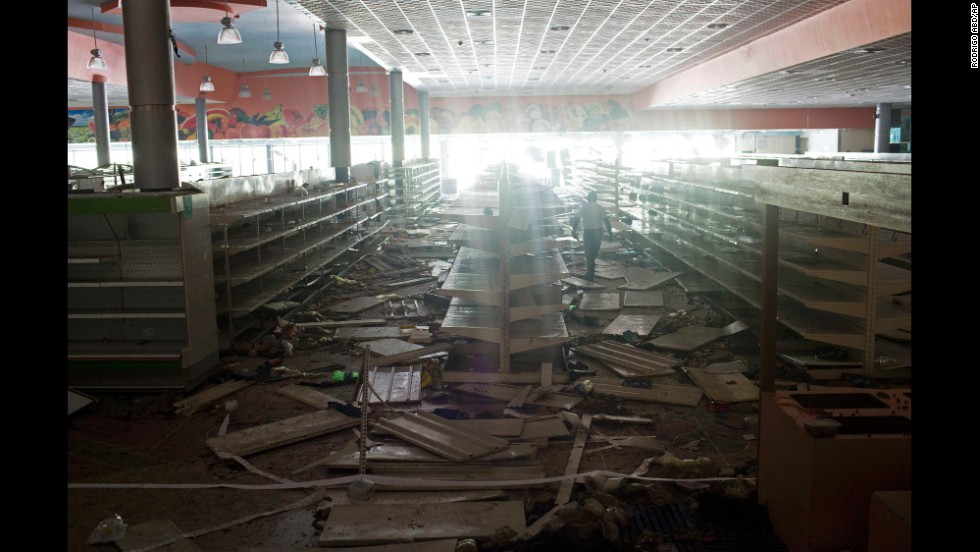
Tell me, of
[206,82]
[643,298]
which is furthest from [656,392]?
[206,82]

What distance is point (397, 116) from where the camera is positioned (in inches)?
890

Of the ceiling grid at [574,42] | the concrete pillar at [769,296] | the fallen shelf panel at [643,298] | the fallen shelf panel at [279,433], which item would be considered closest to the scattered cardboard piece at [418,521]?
the fallen shelf panel at [279,433]

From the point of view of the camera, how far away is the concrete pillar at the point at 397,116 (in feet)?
71.6

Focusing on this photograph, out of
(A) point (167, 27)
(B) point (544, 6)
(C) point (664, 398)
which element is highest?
(B) point (544, 6)

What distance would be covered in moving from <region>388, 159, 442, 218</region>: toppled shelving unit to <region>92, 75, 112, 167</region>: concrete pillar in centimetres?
819

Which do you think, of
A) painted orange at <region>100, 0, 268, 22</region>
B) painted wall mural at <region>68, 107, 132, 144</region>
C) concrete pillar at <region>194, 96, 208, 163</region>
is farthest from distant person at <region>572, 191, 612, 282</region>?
painted wall mural at <region>68, 107, 132, 144</region>

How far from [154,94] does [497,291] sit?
160 inches

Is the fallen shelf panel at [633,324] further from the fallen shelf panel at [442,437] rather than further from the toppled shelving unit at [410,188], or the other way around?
the toppled shelving unit at [410,188]

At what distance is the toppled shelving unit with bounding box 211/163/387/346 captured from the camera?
898 cm

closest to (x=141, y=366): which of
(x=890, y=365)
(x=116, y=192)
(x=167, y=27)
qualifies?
(x=116, y=192)

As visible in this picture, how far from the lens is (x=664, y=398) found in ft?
23.6

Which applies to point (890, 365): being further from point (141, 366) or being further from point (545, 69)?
point (545, 69)

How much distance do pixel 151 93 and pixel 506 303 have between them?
423cm

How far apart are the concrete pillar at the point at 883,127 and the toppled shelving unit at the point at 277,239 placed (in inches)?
766
